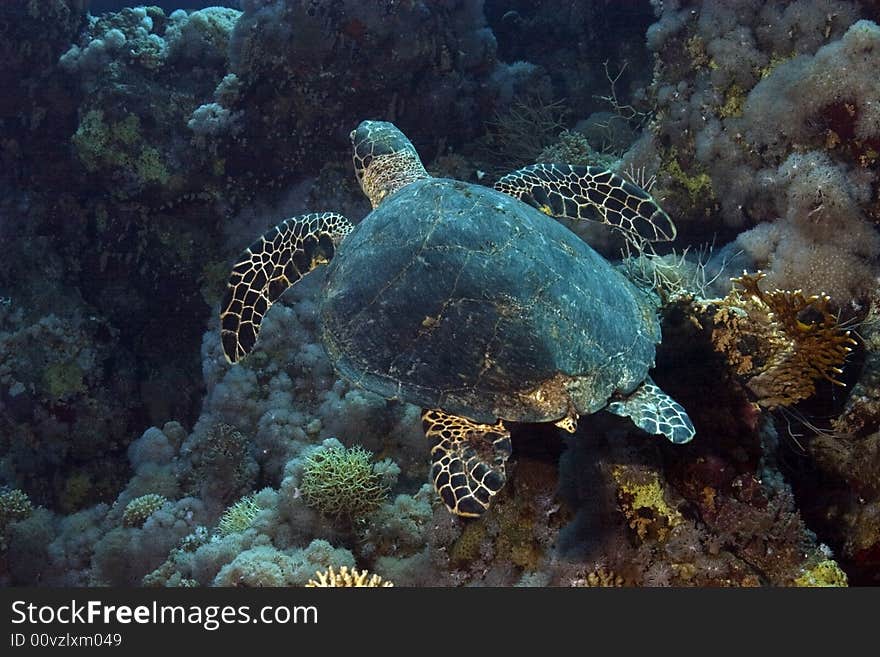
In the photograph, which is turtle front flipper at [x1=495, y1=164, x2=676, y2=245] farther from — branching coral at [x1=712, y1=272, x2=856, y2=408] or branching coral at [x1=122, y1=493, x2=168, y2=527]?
branching coral at [x1=122, y1=493, x2=168, y2=527]

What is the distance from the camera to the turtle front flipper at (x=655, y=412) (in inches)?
94.0

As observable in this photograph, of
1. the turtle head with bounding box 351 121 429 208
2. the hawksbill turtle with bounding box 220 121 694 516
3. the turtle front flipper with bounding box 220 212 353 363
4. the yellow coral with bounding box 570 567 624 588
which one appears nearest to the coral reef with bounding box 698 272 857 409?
the hawksbill turtle with bounding box 220 121 694 516

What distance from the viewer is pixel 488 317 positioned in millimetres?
2617

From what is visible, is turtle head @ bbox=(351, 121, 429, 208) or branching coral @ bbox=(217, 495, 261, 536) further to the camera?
turtle head @ bbox=(351, 121, 429, 208)

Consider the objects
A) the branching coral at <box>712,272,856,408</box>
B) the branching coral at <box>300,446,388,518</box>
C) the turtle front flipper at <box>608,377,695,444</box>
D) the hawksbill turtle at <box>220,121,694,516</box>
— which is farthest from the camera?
the branching coral at <box>300,446,388,518</box>

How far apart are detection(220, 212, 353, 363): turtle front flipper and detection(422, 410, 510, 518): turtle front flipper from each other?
1471 millimetres

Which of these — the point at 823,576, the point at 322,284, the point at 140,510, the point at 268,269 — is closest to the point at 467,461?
the point at 322,284

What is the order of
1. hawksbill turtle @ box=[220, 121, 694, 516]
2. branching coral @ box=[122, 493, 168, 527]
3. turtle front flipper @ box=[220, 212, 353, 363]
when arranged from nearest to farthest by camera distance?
1. hawksbill turtle @ box=[220, 121, 694, 516]
2. turtle front flipper @ box=[220, 212, 353, 363]
3. branching coral @ box=[122, 493, 168, 527]

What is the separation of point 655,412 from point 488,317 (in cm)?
83

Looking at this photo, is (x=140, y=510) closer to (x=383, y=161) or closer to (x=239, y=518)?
(x=239, y=518)

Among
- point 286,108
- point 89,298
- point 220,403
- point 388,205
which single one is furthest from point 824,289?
point 89,298

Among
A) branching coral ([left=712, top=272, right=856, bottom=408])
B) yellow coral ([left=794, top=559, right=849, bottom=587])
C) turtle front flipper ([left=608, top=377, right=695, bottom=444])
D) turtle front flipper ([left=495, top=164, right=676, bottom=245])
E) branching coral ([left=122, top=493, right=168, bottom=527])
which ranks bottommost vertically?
branching coral ([left=122, top=493, right=168, bottom=527])

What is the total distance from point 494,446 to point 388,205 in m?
1.45

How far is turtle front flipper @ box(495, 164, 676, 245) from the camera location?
351 centimetres
